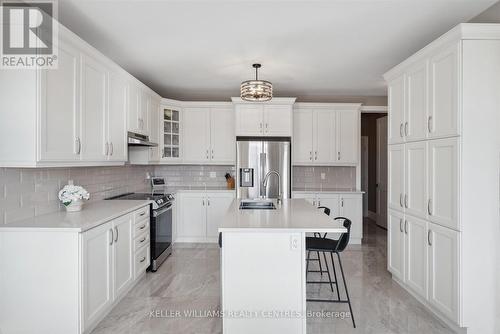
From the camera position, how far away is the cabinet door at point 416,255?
2629 mm

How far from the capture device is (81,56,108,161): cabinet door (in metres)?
2.58

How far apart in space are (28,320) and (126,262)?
0.91 meters

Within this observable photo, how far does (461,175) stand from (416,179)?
55 cm

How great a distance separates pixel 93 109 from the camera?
2732 millimetres

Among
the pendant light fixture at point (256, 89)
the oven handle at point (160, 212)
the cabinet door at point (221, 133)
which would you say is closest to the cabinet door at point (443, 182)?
the pendant light fixture at point (256, 89)

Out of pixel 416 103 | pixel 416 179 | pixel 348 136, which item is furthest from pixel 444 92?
Result: pixel 348 136

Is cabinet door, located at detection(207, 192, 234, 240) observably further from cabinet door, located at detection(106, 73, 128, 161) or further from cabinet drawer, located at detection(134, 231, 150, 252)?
cabinet door, located at detection(106, 73, 128, 161)

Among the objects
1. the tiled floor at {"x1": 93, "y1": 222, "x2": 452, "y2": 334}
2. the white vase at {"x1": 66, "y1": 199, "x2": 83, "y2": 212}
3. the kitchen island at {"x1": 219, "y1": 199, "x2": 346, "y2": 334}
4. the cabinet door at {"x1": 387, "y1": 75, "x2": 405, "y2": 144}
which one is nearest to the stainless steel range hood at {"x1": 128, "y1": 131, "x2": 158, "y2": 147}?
the white vase at {"x1": 66, "y1": 199, "x2": 83, "y2": 212}

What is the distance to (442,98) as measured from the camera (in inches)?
94.3

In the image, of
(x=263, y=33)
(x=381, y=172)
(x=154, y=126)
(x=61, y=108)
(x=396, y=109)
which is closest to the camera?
(x=61, y=108)

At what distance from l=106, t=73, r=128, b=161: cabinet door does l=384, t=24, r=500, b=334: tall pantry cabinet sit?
3.09 meters

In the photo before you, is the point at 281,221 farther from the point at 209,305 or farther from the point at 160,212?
the point at 160,212

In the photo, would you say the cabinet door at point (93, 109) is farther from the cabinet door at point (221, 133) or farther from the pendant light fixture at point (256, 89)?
the cabinet door at point (221, 133)

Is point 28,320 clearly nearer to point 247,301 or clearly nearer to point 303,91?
point 247,301
